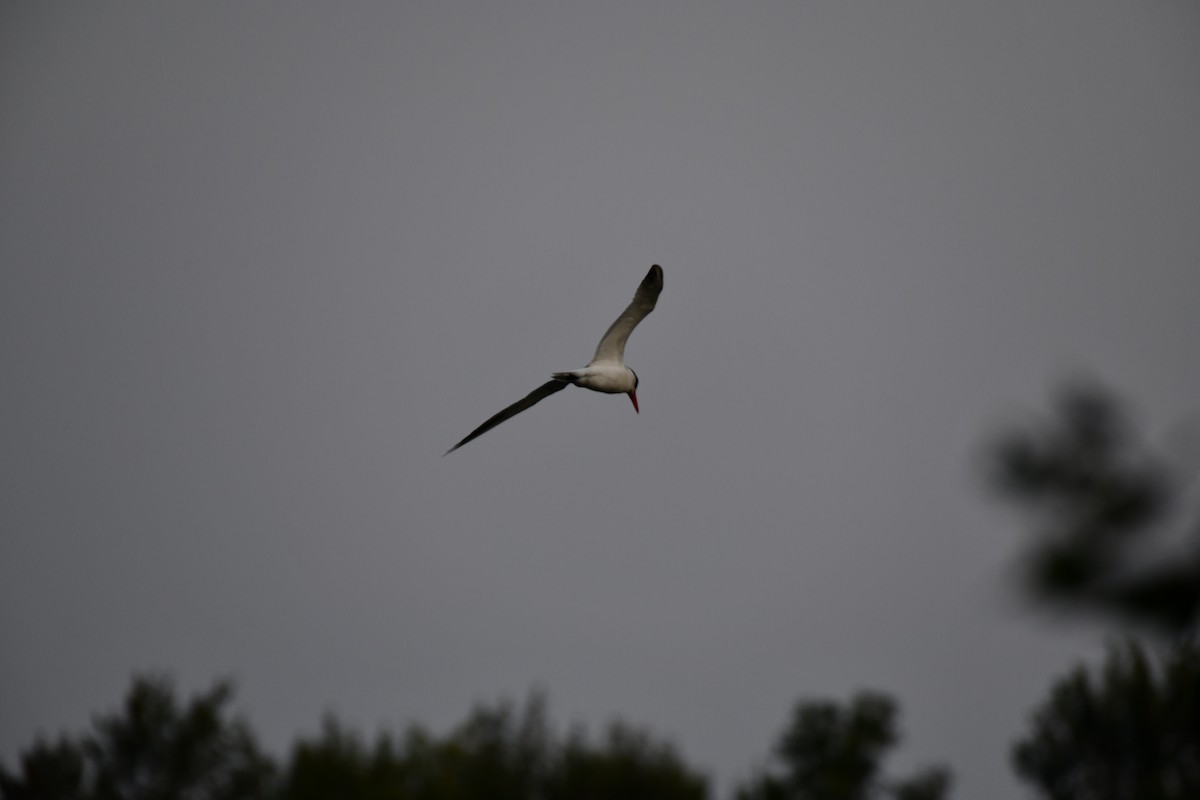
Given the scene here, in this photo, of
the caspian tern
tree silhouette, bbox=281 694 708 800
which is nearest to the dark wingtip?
the caspian tern

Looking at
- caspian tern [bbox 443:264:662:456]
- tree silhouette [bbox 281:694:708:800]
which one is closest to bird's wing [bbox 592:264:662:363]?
caspian tern [bbox 443:264:662:456]

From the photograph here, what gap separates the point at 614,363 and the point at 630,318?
780 millimetres

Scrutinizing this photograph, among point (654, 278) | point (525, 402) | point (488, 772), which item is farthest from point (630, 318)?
point (488, 772)

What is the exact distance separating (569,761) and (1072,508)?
2426cm

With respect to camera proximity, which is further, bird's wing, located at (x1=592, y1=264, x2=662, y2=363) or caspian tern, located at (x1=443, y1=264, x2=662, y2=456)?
bird's wing, located at (x1=592, y1=264, x2=662, y2=363)

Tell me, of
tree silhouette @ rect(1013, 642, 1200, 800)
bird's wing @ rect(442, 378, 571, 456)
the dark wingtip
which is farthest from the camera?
tree silhouette @ rect(1013, 642, 1200, 800)

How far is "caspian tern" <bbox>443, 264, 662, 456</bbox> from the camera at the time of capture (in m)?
16.4

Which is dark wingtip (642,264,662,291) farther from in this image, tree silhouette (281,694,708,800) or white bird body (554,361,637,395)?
tree silhouette (281,694,708,800)

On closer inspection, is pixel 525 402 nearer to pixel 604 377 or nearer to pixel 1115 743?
pixel 604 377

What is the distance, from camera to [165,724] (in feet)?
99.0

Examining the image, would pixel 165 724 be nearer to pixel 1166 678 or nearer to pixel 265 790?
pixel 265 790

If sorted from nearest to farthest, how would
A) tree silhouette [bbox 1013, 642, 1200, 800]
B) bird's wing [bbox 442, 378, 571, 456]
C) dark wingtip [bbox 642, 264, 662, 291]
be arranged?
1. bird's wing [bbox 442, 378, 571, 456]
2. dark wingtip [bbox 642, 264, 662, 291]
3. tree silhouette [bbox 1013, 642, 1200, 800]

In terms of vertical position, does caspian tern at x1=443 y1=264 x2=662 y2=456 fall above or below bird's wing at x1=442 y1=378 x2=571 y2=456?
above

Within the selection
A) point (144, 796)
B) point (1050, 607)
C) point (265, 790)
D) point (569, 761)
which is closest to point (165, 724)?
point (144, 796)
